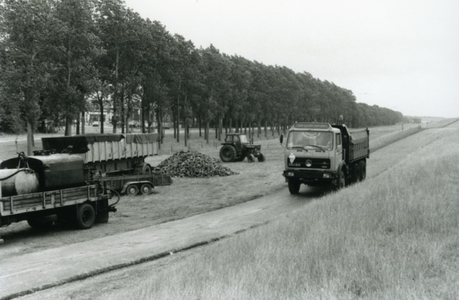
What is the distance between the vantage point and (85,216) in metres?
15.4

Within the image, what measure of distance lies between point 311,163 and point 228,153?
1882 cm

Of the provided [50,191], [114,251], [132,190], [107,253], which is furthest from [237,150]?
[107,253]

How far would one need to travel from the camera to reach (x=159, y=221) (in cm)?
1575

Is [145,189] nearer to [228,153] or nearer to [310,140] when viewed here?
[310,140]

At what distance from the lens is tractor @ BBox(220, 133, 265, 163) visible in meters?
37.7

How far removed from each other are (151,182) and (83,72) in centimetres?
1699

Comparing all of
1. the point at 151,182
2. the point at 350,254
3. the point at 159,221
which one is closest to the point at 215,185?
the point at 151,182

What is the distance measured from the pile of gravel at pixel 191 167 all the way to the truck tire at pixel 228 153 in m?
6.69

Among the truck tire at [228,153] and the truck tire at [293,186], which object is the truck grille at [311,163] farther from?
the truck tire at [228,153]

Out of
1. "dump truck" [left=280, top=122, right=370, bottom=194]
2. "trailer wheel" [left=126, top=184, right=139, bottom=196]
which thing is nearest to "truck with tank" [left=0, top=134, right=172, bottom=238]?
"trailer wheel" [left=126, top=184, right=139, bottom=196]

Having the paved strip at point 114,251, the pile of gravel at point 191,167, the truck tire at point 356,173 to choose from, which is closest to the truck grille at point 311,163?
the paved strip at point 114,251

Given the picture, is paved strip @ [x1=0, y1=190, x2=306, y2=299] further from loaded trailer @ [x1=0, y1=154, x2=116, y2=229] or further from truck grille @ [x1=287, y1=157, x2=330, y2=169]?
truck grille @ [x1=287, y1=157, x2=330, y2=169]

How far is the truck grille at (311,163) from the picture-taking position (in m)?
19.2

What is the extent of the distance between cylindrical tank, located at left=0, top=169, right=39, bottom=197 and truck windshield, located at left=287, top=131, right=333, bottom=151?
1048 cm
